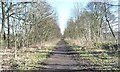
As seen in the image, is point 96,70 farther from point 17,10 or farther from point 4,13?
point 4,13

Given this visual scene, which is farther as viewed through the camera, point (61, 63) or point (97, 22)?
point (97, 22)

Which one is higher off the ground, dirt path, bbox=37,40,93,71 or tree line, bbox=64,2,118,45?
tree line, bbox=64,2,118,45

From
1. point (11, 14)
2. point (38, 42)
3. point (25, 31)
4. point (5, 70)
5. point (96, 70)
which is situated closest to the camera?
point (5, 70)

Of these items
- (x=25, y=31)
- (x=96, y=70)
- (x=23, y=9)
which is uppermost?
(x=23, y=9)

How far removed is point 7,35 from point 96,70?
22651 millimetres

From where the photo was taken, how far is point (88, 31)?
43.2 m

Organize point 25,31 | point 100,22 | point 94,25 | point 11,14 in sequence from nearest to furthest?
1. point 11,14
2. point 25,31
3. point 100,22
4. point 94,25

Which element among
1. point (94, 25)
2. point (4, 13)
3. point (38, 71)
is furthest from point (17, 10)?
point (94, 25)

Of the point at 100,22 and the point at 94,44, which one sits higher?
the point at 100,22

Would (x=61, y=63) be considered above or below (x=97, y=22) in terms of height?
below

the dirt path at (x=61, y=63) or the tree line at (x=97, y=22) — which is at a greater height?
the tree line at (x=97, y=22)

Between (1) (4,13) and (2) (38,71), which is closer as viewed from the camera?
(2) (38,71)

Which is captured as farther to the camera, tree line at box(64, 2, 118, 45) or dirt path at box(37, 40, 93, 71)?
tree line at box(64, 2, 118, 45)

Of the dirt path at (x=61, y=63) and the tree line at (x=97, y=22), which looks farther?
the tree line at (x=97, y=22)
